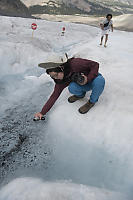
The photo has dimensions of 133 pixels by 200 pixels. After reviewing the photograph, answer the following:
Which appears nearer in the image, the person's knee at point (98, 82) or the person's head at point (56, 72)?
the person's head at point (56, 72)

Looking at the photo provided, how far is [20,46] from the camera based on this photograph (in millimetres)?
6430

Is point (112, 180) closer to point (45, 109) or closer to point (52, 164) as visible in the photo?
point (52, 164)

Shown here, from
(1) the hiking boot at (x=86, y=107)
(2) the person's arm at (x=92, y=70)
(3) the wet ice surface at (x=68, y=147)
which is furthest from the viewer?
(1) the hiking boot at (x=86, y=107)

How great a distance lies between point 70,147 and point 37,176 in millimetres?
604

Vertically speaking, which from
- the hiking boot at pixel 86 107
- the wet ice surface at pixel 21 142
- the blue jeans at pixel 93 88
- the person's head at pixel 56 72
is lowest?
the wet ice surface at pixel 21 142

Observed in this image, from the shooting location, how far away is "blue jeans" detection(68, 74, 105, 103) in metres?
2.77

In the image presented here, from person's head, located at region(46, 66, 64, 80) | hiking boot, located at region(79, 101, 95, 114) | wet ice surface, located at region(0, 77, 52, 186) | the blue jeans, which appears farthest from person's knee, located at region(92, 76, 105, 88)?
wet ice surface, located at region(0, 77, 52, 186)

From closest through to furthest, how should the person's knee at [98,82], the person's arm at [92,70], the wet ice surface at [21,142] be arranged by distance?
the wet ice surface at [21,142] < the person's arm at [92,70] < the person's knee at [98,82]

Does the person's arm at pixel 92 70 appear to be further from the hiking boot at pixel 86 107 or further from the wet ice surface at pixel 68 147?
the wet ice surface at pixel 68 147

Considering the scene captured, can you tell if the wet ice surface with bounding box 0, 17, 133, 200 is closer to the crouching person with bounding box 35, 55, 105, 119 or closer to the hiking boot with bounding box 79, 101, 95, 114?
the hiking boot with bounding box 79, 101, 95, 114

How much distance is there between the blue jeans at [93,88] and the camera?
277 cm

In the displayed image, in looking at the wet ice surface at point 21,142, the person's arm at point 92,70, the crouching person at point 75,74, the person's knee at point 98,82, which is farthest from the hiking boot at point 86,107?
the wet ice surface at point 21,142

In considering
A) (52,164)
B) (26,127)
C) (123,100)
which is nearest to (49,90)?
(26,127)

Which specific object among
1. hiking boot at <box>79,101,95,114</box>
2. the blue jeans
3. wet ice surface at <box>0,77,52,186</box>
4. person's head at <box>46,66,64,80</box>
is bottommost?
wet ice surface at <box>0,77,52,186</box>
